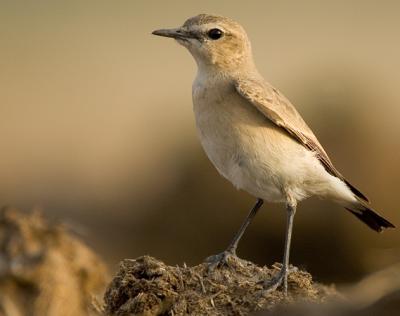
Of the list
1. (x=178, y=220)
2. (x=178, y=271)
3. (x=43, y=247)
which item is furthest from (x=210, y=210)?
(x=178, y=271)

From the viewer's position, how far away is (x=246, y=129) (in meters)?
8.70

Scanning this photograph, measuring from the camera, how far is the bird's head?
9.36 meters

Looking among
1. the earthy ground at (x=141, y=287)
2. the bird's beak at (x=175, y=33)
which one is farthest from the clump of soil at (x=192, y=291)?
the bird's beak at (x=175, y=33)

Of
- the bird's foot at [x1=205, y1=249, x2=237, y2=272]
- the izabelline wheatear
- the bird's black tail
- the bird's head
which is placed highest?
the bird's head

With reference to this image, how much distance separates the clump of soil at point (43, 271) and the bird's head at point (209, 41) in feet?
7.05

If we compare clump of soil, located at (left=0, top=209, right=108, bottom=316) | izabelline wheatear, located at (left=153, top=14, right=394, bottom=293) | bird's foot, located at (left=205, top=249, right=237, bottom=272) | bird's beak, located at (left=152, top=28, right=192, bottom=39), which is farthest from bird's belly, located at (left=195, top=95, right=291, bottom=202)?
clump of soil, located at (left=0, top=209, right=108, bottom=316)

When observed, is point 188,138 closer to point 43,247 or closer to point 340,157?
point 340,157

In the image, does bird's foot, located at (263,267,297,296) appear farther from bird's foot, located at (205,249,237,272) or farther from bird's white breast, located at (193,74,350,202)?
bird's white breast, located at (193,74,350,202)

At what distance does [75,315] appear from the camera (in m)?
9.75

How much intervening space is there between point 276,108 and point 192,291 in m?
1.86

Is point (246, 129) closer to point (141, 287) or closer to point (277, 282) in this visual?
point (277, 282)

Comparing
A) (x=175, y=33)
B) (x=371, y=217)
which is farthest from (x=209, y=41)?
(x=371, y=217)

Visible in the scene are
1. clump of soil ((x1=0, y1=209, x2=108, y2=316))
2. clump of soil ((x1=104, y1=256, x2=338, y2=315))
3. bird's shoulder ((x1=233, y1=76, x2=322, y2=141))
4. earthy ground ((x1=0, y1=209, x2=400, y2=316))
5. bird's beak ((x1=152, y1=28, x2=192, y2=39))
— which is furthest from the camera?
clump of soil ((x1=0, y1=209, x2=108, y2=316))

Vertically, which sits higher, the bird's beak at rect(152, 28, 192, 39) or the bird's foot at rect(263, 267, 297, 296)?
the bird's beak at rect(152, 28, 192, 39)
